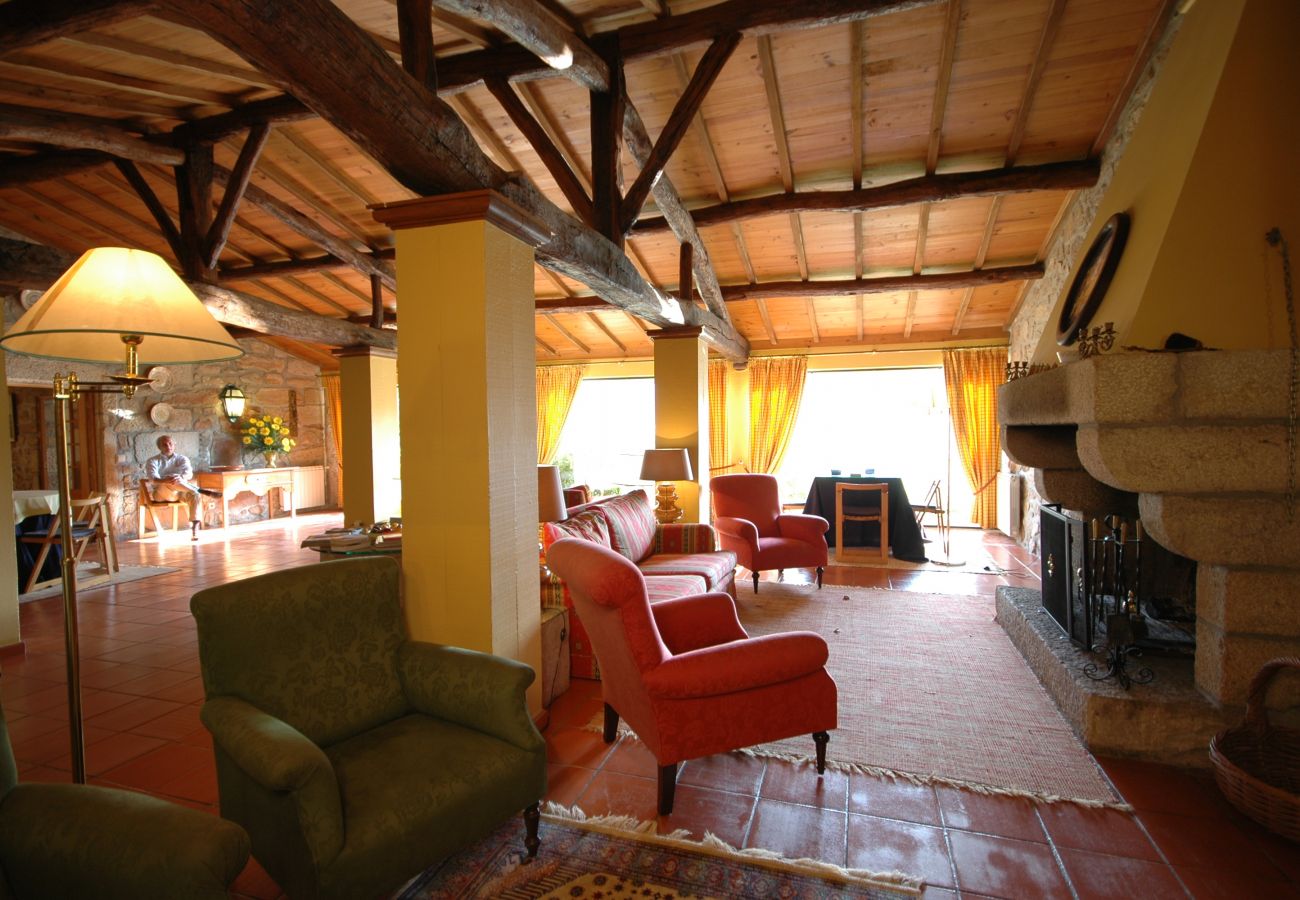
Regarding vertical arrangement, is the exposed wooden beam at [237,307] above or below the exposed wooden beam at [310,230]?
below

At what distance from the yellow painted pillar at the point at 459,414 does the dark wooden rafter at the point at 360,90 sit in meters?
0.17

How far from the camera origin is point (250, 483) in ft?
28.8

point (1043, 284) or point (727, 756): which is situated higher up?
point (1043, 284)

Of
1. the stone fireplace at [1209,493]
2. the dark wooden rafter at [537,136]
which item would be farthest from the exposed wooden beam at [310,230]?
the stone fireplace at [1209,493]

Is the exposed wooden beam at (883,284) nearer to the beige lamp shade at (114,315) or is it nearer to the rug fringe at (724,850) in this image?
the rug fringe at (724,850)

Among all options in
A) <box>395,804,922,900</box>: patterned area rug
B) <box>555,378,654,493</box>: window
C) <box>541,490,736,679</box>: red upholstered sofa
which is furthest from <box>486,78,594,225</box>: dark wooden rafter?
<box>555,378,654,493</box>: window

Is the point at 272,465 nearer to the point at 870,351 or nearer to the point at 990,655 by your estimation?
the point at 870,351

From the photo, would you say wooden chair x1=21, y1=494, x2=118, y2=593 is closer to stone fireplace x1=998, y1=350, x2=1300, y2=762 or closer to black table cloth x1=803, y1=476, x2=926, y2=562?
black table cloth x1=803, y1=476, x2=926, y2=562

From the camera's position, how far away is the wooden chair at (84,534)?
201 inches

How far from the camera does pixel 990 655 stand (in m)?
3.54

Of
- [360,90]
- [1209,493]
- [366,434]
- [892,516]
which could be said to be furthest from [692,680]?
[366,434]

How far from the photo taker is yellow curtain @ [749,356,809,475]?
342 inches

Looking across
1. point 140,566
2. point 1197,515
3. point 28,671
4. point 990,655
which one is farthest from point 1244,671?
point 140,566

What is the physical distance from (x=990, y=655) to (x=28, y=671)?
17.8 feet
